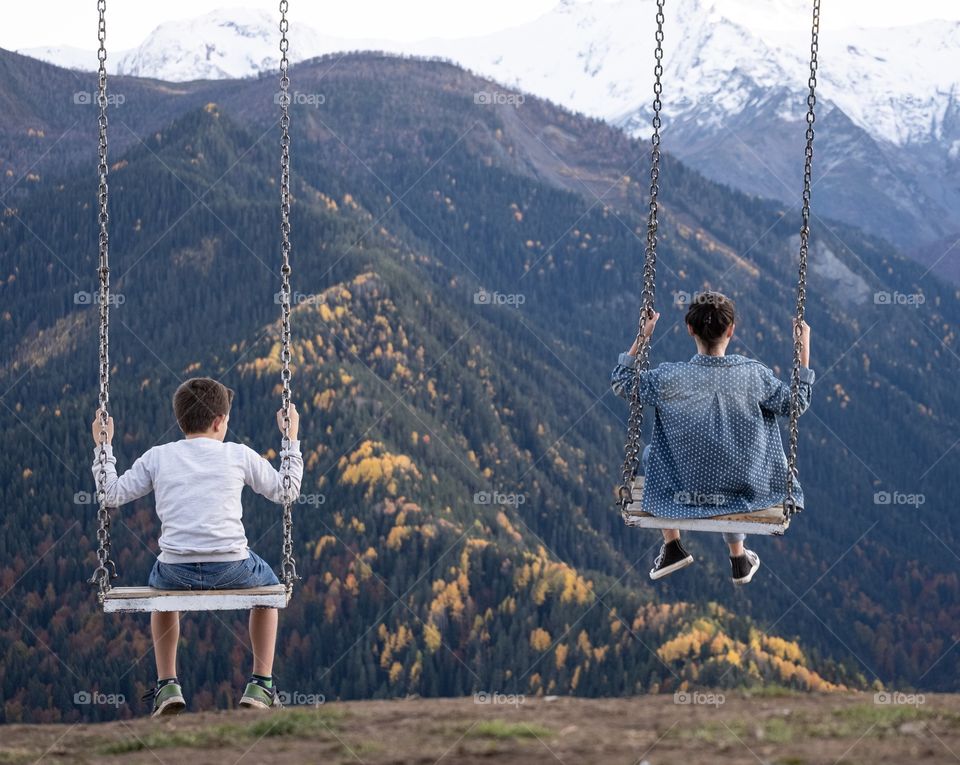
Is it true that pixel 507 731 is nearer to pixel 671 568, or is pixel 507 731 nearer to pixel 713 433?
pixel 671 568

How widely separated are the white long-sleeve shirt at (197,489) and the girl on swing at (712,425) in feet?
12.2

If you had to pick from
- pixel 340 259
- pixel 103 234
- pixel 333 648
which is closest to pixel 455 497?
pixel 333 648

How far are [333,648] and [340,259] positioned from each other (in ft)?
219

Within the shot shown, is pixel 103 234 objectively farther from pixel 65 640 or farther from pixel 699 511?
pixel 65 640

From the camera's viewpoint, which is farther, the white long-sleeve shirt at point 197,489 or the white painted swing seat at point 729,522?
the white painted swing seat at point 729,522

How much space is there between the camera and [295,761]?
47.0 ft

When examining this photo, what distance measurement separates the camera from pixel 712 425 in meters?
15.8

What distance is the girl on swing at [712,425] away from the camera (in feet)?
51.9

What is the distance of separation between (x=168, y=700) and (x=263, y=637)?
1119 mm

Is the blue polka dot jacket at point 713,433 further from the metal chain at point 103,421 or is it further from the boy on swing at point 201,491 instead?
the metal chain at point 103,421

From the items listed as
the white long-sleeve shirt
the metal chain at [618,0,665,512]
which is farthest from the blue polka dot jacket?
the white long-sleeve shirt

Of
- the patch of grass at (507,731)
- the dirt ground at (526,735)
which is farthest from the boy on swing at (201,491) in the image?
the patch of grass at (507,731)

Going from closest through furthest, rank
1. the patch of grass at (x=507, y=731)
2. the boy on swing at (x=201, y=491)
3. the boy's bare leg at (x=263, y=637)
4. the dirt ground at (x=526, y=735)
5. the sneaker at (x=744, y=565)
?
the dirt ground at (x=526, y=735), the boy on swing at (x=201, y=491), the patch of grass at (x=507, y=731), the boy's bare leg at (x=263, y=637), the sneaker at (x=744, y=565)

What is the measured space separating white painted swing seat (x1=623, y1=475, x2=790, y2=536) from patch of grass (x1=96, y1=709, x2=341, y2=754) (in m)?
3.59
